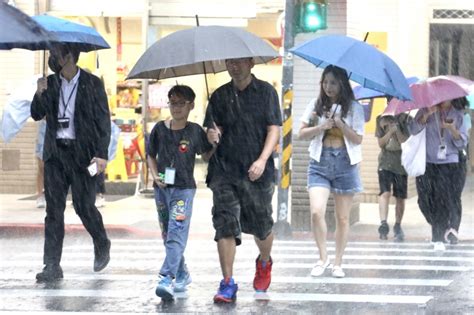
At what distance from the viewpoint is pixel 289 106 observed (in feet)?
44.6

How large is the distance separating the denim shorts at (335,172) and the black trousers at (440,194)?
2.75 m

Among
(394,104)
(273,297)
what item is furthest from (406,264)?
(273,297)

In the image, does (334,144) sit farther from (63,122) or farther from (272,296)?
(63,122)

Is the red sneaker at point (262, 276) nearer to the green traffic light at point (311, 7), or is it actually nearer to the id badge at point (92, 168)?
the id badge at point (92, 168)

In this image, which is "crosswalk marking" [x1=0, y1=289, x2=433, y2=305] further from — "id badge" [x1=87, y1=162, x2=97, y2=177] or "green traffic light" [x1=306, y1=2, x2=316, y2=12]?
"green traffic light" [x1=306, y1=2, x2=316, y2=12]

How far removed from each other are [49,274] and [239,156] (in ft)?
7.12

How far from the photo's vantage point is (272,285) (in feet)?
30.5

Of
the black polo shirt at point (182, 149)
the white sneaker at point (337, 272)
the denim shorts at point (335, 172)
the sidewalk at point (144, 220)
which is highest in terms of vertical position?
the black polo shirt at point (182, 149)

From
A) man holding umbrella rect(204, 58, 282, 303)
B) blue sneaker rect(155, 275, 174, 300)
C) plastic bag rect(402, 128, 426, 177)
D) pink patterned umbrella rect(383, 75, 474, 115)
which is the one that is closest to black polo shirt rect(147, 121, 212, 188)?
man holding umbrella rect(204, 58, 282, 303)

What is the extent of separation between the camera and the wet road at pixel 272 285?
8203 mm

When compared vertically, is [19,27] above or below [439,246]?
above

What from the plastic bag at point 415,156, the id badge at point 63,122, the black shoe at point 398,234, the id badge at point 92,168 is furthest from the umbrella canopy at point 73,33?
the black shoe at point 398,234

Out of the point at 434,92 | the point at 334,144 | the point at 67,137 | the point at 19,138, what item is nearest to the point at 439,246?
the point at 434,92

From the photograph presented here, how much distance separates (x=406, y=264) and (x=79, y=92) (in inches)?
151
